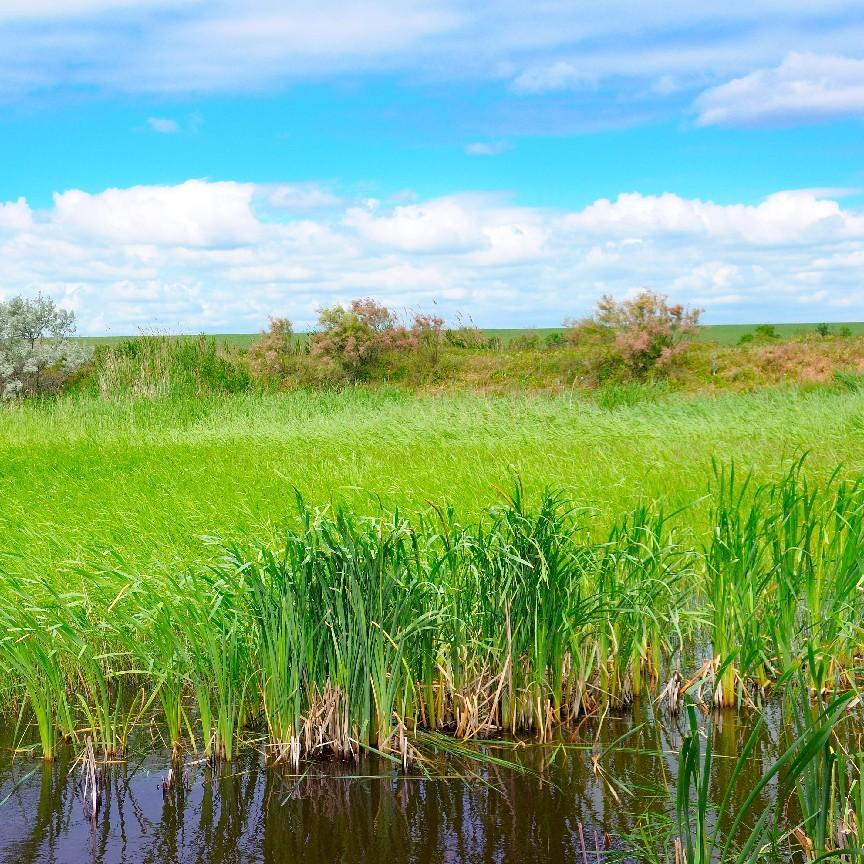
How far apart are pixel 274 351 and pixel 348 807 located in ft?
71.3

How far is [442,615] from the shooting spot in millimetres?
4016

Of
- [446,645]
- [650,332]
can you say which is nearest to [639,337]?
[650,332]

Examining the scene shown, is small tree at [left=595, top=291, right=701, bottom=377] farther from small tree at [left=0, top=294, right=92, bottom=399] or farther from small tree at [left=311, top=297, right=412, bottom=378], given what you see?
small tree at [left=0, top=294, right=92, bottom=399]

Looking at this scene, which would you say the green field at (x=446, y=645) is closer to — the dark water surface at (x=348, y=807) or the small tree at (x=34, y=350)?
the dark water surface at (x=348, y=807)

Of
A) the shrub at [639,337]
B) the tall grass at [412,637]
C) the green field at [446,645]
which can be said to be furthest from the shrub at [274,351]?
the tall grass at [412,637]

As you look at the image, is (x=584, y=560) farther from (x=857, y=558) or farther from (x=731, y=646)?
(x=857, y=558)

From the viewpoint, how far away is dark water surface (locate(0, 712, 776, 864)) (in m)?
3.17

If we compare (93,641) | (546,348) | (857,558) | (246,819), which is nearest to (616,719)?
(857,558)

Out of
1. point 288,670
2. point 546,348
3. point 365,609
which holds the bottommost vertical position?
point 288,670

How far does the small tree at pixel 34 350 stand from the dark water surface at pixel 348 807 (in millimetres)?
21857

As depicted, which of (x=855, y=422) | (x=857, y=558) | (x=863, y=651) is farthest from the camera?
(x=855, y=422)

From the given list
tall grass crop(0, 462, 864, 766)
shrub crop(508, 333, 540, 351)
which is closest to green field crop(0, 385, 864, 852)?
tall grass crop(0, 462, 864, 766)

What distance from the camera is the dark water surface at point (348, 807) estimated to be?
317 cm

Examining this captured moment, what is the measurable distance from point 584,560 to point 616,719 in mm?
742
